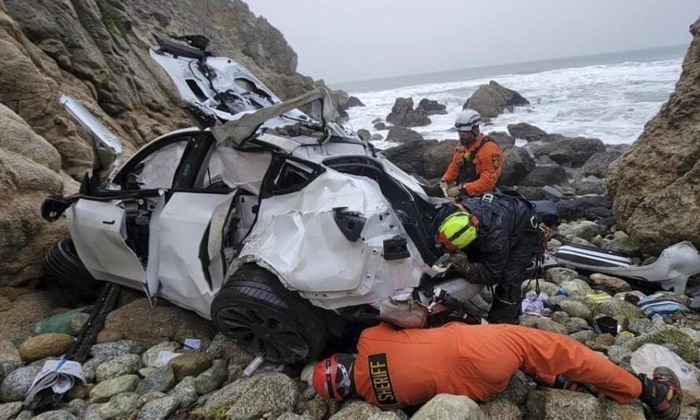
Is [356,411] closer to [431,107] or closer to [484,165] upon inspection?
[484,165]

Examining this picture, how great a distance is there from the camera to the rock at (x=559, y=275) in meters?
4.97

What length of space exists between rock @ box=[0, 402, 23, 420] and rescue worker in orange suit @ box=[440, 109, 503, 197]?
181 inches

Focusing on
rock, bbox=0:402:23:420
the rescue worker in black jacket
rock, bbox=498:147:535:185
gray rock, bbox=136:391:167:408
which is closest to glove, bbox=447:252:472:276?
the rescue worker in black jacket

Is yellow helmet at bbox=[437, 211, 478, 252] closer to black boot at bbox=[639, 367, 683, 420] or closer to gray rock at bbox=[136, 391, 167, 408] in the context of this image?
black boot at bbox=[639, 367, 683, 420]

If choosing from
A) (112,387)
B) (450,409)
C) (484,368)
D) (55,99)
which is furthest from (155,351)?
(55,99)

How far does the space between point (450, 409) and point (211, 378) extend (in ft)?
5.68

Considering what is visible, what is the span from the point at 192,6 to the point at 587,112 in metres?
30.3

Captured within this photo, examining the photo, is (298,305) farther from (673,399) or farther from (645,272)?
(645,272)

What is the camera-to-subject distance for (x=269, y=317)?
9.88 ft

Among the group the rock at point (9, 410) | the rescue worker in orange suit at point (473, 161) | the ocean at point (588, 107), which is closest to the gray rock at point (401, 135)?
the ocean at point (588, 107)

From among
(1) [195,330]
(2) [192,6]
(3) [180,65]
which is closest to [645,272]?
(1) [195,330]

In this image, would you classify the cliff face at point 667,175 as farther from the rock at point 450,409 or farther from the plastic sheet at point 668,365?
the rock at point 450,409

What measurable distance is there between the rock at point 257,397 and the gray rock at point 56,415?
2.76ft

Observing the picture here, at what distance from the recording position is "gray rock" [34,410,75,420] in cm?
280
